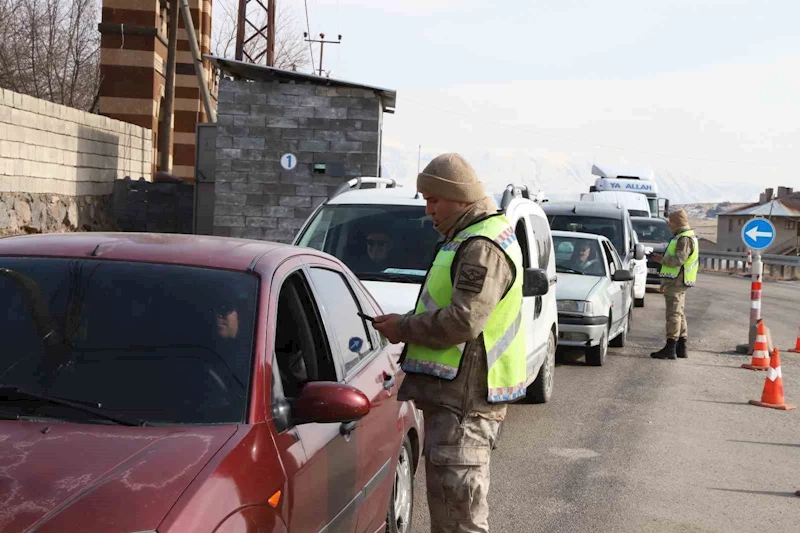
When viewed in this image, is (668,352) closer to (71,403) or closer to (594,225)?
(594,225)

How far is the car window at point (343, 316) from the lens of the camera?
4680 millimetres

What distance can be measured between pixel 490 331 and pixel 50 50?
30.7 m

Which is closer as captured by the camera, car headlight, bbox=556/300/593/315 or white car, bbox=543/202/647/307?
car headlight, bbox=556/300/593/315

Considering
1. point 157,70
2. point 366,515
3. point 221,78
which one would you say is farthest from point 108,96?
point 366,515

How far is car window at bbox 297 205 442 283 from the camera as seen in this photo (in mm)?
9016

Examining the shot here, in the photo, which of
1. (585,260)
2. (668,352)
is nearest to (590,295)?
(585,260)

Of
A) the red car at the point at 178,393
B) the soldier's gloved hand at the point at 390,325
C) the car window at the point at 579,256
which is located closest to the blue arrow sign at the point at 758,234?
the car window at the point at 579,256

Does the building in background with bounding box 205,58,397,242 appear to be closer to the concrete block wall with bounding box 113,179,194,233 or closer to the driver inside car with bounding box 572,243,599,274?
the concrete block wall with bounding box 113,179,194,233

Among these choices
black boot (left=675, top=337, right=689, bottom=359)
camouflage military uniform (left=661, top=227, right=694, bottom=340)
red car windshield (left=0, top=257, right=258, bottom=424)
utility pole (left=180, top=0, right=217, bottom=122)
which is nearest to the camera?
red car windshield (left=0, top=257, right=258, bottom=424)

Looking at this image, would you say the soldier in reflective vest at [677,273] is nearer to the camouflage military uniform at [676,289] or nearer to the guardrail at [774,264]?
the camouflage military uniform at [676,289]

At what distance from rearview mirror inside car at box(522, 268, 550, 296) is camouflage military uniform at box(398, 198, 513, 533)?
13.0 ft

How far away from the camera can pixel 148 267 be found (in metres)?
4.13

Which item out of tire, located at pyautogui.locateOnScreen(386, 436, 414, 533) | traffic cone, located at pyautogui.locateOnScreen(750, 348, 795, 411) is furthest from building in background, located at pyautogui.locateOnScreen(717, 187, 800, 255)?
tire, located at pyautogui.locateOnScreen(386, 436, 414, 533)

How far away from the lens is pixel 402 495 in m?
5.43
